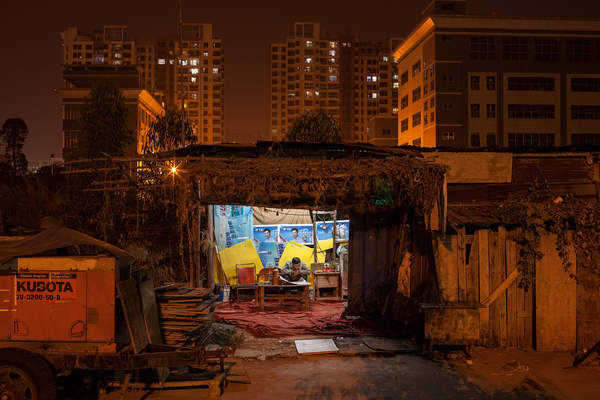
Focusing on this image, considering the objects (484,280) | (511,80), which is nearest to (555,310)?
(484,280)

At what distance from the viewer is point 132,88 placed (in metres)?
58.0

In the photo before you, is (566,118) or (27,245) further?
(566,118)

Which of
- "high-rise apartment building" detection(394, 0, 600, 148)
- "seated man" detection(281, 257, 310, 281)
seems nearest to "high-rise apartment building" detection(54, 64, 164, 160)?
"high-rise apartment building" detection(394, 0, 600, 148)

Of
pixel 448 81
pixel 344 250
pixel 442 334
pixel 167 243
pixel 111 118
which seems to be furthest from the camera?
pixel 448 81

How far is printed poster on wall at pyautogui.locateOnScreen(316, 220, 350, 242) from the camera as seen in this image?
55.3 ft

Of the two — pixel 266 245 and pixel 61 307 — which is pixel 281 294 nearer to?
pixel 266 245

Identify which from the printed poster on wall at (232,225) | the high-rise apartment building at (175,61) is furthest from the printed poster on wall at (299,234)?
the high-rise apartment building at (175,61)

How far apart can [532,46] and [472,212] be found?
49945 mm

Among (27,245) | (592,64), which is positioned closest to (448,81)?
(592,64)

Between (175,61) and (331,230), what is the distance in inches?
4387

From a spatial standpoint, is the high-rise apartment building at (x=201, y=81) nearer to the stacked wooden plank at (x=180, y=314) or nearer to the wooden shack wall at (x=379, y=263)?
the wooden shack wall at (x=379, y=263)

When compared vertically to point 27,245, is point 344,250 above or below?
below

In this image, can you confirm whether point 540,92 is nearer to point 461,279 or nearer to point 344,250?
point 344,250

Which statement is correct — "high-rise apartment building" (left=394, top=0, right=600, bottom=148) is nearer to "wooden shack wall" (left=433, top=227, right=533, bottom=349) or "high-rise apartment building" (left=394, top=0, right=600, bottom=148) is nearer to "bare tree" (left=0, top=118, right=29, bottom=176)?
"wooden shack wall" (left=433, top=227, right=533, bottom=349)
